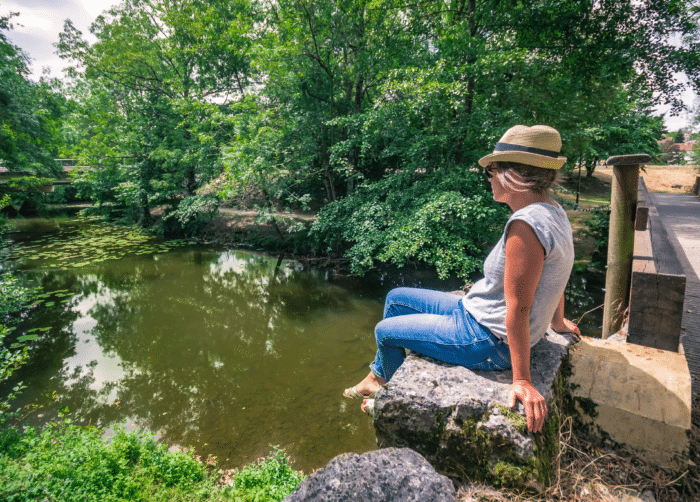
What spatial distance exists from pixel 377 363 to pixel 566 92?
7.38 m

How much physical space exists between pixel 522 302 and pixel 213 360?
5.00 meters

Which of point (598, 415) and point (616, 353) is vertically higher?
point (616, 353)

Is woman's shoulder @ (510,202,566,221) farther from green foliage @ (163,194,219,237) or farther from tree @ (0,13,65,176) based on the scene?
green foliage @ (163,194,219,237)

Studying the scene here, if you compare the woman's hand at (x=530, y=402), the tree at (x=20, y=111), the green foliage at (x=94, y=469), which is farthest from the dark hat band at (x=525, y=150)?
the tree at (x=20, y=111)

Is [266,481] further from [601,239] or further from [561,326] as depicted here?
[601,239]

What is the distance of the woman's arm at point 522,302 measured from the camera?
4.10 feet

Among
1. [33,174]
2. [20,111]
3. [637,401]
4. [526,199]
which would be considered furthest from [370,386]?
[33,174]

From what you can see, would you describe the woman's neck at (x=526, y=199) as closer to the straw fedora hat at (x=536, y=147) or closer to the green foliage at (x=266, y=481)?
the straw fedora hat at (x=536, y=147)

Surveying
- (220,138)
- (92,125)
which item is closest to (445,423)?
(220,138)

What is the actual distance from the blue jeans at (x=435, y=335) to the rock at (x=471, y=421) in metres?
0.08

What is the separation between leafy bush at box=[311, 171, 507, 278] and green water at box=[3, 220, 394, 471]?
4.83 feet

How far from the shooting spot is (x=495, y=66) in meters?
6.12

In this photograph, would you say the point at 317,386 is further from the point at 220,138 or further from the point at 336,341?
the point at 220,138

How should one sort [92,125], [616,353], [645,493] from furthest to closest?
[92,125] < [616,353] < [645,493]
